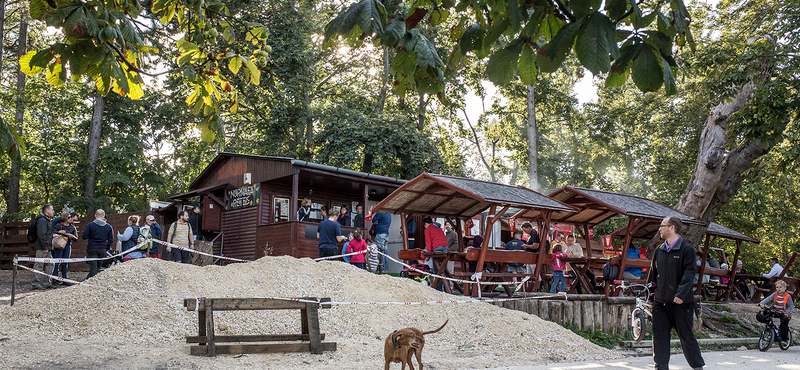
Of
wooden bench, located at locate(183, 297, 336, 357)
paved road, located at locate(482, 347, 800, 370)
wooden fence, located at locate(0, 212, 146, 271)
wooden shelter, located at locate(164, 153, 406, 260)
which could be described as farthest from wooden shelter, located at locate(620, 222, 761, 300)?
wooden fence, located at locate(0, 212, 146, 271)

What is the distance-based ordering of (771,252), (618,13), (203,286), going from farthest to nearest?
(771,252)
(203,286)
(618,13)

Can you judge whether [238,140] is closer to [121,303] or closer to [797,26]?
[121,303]

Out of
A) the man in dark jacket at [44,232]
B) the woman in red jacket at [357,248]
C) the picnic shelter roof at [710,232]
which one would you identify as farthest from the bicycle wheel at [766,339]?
the man in dark jacket at [44,232]

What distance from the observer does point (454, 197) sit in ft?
47.3

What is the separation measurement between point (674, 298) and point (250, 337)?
17.5ft

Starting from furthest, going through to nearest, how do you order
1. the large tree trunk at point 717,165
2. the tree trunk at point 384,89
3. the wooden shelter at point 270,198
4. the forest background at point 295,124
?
the tree trunk at point 384,89 < the forest background at point 295,124 < the wooden shelter at point 270,198 < the large tree trunk at point 717,165

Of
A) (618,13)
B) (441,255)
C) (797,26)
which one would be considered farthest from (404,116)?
(618,13)

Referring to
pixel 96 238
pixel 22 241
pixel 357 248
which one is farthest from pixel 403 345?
pixel 22 241

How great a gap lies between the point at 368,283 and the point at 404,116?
1672cm

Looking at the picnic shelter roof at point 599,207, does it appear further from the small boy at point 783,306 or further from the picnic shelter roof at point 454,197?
the small boy at point 783,306

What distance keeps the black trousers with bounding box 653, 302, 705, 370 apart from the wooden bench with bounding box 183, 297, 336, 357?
13.5 feet

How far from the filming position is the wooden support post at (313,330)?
8.30 metres

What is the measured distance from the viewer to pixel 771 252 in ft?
115

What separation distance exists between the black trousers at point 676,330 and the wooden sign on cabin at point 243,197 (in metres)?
14.8
